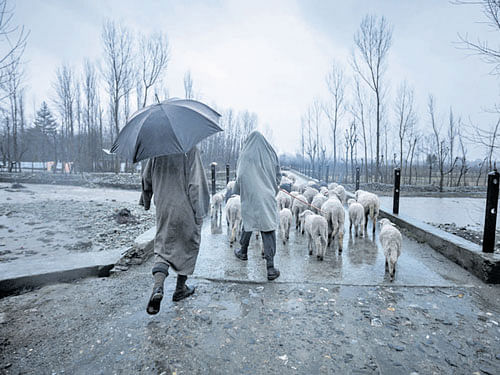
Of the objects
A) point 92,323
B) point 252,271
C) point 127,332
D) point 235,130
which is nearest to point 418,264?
point 252,271

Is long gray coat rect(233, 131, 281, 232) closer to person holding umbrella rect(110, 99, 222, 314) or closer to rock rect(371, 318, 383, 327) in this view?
person holding umbrella rect(110, 99, 222, 314)

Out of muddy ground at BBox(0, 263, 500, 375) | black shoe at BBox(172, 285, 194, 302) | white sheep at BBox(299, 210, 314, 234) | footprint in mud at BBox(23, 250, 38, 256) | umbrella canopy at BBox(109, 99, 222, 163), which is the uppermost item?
umbrella canopy at BBox(109, 99, 222, 163)

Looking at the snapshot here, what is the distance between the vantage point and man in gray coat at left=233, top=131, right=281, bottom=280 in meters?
3.91

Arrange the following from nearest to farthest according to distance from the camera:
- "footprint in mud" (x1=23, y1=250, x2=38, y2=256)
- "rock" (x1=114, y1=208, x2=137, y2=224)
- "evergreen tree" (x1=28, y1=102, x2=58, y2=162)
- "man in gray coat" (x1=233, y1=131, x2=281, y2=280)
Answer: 1. "man in gray coat" (x1=233, y1=131, x2=281, y2=280)
2. "footprint in mud" (x1=23, y1=250, x2=38, y2=256)
3. "rock" (x1=114, y1=208, x2=137, y2=224)
4. "evergreen tree" (x1=28, y1=102, x2=58, y2=162)

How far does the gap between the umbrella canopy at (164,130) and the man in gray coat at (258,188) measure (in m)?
0.96

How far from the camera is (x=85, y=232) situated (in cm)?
671

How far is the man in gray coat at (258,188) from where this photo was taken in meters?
3.91

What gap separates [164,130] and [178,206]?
0.83 m

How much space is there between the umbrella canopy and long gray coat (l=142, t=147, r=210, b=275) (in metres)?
0.32

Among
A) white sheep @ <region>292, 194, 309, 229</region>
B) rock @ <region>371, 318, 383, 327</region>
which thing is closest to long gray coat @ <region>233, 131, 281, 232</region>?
rock @ <region>371, 318, 383, 327</region>

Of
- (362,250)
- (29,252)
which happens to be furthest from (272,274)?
(29,252)

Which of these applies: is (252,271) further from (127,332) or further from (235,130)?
(235,130)

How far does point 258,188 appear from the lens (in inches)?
157

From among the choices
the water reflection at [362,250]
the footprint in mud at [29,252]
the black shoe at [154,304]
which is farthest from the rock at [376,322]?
the footprint in mud at [29,252]
